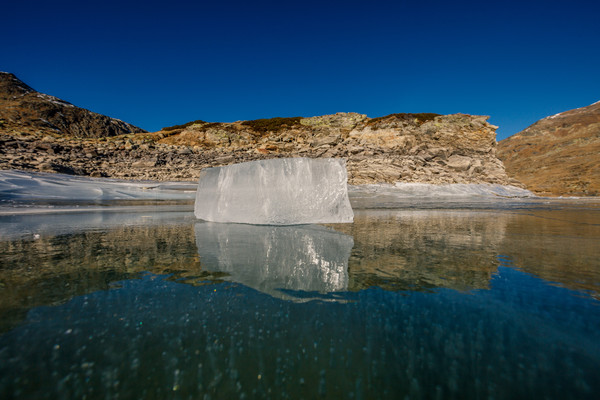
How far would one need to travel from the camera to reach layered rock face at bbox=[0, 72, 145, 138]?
4729cm

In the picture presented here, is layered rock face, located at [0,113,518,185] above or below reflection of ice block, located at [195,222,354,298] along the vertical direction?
above

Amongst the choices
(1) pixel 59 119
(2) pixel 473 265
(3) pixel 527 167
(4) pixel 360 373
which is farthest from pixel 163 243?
(3) pixel 527 167

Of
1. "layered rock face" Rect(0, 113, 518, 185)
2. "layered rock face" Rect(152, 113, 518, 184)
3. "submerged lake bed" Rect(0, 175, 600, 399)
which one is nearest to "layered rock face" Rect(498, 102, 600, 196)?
"layered rock face" Rect(152, 113, 518, 184)

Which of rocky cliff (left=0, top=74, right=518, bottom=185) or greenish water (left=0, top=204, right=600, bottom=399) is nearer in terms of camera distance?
greenish water (left=0, top=204, right=600, bottom=399)

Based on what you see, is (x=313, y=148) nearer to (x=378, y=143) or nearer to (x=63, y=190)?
(x=378, y=143)

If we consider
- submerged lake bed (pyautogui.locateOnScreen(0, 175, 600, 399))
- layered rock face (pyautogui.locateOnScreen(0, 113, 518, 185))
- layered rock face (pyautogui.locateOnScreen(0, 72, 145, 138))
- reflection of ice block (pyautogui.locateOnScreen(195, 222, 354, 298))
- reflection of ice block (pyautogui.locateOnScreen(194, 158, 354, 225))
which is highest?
layered rock face (pyautogui.locateOnScreen(0, 72, 145, 138))

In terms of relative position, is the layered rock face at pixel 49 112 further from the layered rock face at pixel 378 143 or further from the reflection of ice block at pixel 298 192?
the reflection of ice block at pixel 298 192

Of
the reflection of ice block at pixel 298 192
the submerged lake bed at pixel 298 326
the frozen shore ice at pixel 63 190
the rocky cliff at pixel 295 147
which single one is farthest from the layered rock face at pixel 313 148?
the submerged lake bed at pixel 298 326

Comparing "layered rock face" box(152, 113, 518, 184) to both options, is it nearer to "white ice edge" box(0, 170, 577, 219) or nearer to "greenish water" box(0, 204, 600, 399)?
"white ice edge" box(0, 170, 577, 219)

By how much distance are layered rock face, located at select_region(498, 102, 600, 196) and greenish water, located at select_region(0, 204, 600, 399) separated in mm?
47301

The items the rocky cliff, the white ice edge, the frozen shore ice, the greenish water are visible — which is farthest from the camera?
the rocky cliff

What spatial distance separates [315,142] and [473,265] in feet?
86.9

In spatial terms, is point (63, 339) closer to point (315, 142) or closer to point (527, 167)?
point (315, 142)

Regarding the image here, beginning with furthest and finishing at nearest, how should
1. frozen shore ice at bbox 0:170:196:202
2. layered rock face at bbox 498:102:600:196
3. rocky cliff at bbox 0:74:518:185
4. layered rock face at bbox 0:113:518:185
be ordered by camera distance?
layered rock face at bbox 498:102:600:196 → layered rock face at bbox 0:113:518:185 → rocky cliff at bbox 0:74:518:185 → frozen shore ice at bbox 0:170:196:202
